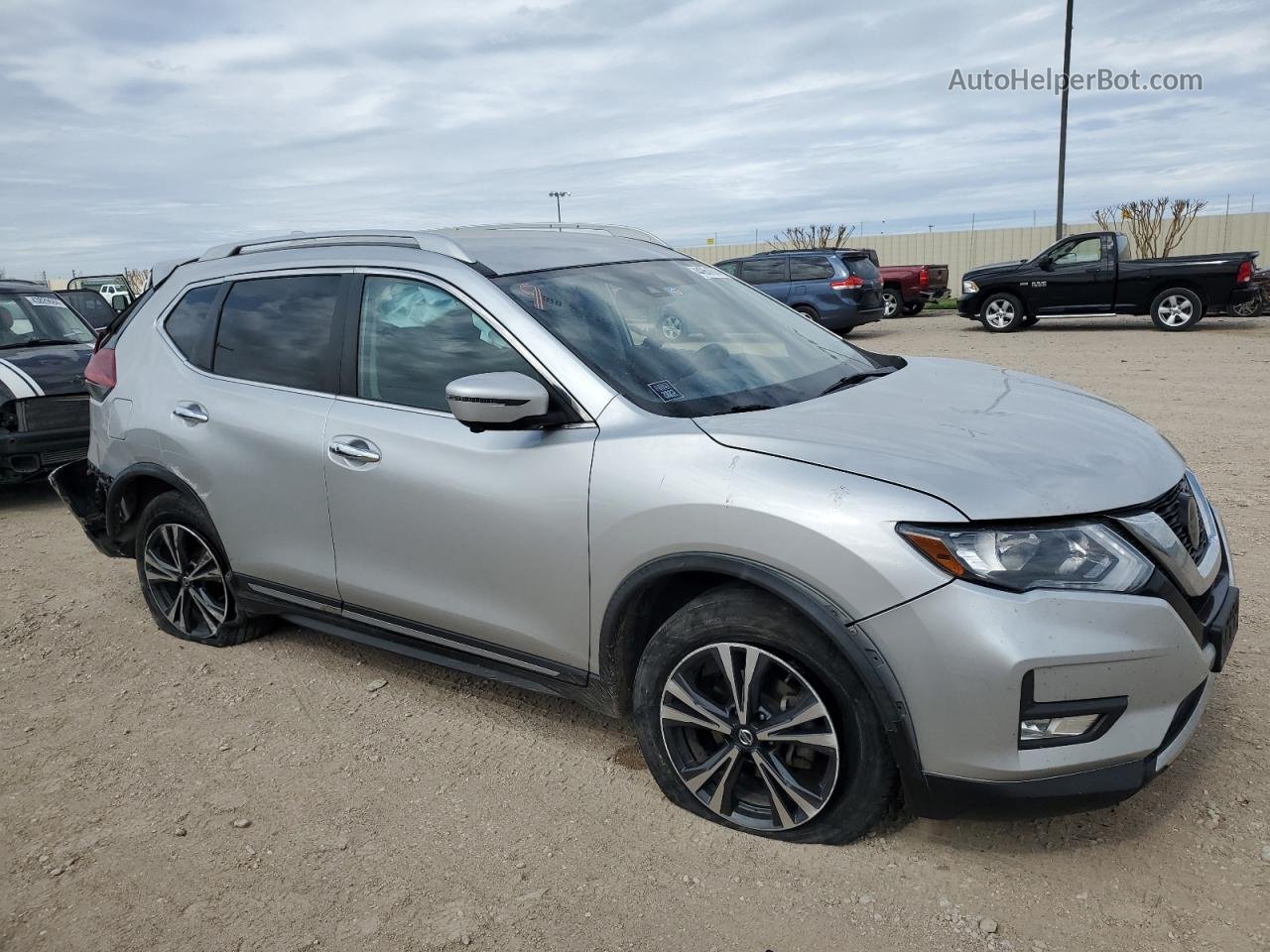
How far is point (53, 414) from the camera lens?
295 inches

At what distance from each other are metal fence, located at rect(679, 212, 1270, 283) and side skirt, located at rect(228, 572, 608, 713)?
29.2m

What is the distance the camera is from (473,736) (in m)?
3.74

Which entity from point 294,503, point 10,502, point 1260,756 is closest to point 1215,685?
point 1260,756

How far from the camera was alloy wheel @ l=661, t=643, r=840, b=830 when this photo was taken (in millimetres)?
2771

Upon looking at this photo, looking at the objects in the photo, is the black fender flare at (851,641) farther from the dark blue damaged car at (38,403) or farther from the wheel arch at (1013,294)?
the wheel arch at (1013,294)

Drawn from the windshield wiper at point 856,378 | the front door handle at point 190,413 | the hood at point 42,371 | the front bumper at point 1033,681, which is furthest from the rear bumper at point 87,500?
the front bumper at point 1033,681

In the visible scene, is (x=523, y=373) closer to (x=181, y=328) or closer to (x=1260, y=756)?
(x=181, y=328)

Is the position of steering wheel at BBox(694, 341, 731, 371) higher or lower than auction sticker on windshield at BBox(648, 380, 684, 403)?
higher

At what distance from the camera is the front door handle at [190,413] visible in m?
4.21

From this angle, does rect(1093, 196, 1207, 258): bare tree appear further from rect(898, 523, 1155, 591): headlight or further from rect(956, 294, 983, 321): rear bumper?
rect(898, 523, 1155, 591): headlight

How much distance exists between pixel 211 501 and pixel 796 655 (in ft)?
8.82

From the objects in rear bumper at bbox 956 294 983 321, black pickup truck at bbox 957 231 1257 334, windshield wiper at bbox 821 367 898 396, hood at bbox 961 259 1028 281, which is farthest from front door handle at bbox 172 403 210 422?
rear bumper at bbox 956 294 983 321

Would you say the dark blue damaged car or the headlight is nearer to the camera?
the headlight

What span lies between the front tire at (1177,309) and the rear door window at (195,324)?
1628cm
